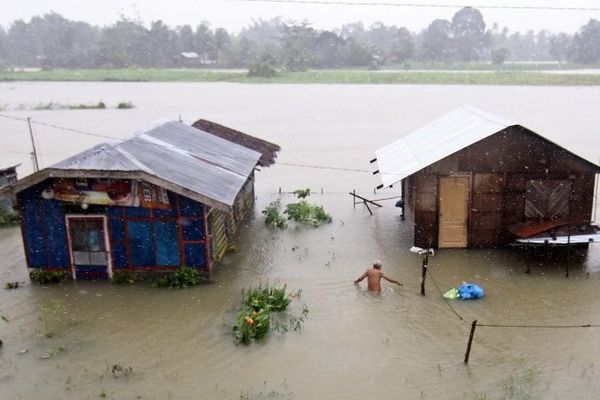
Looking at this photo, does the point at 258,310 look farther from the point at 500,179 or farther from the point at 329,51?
the point at 329,51

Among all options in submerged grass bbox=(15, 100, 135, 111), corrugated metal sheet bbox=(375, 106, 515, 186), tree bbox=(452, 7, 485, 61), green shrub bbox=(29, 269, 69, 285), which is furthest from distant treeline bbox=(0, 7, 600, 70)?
green shrub bbox=(29, 269, 69, 285)

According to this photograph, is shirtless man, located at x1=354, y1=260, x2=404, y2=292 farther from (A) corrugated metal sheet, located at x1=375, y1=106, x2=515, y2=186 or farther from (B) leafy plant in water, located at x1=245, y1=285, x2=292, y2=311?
(A) corrugated metal sheet, located at x1=375, y1=106, x2=515, y2=186

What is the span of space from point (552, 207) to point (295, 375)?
29.9ft

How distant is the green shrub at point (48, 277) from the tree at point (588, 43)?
82767 mm

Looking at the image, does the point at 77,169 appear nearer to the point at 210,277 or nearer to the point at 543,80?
the point at 210,277

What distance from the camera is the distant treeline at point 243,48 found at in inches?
3091

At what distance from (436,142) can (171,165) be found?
7.95 m

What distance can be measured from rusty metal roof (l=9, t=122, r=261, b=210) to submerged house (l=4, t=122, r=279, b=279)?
0.9 inches

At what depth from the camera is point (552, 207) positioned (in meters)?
15.1

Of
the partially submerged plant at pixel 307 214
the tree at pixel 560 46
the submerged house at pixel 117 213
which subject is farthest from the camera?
the tree at pixel 560 46

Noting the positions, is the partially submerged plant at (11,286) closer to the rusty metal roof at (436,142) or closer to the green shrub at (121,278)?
the green shrub at (121,278)

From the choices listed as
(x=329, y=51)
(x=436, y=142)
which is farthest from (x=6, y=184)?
(x=329, y=51)

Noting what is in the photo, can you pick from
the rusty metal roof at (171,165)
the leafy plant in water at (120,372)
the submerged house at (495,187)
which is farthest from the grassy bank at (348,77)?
the leafy plant in water at (120,372)

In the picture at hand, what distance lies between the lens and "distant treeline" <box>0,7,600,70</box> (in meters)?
78.5
